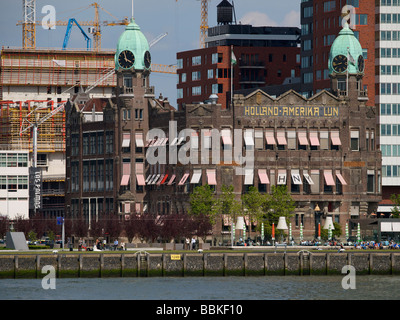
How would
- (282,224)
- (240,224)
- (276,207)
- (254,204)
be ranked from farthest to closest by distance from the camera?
(276,207), (254,204), (240,224), (282,224)

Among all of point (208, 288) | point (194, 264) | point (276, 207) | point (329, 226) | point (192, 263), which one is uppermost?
point (276, 207)

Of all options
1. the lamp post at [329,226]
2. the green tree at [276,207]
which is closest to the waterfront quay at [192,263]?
the lamp post at [329,226]

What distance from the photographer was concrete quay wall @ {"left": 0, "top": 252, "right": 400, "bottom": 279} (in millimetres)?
145875

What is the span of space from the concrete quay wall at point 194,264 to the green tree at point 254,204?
152 ft

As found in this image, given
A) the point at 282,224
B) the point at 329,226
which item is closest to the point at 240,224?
the point at 282,224

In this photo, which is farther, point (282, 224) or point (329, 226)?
point (329, 226)

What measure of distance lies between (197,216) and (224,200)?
5.64m

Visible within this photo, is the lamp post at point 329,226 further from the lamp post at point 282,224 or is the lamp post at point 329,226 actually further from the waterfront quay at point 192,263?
the waterfront quay at point 192,263

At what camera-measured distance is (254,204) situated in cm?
19738

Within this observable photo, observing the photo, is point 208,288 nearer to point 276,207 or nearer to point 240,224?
point 240,224

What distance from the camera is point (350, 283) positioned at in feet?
463

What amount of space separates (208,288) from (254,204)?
207ft
